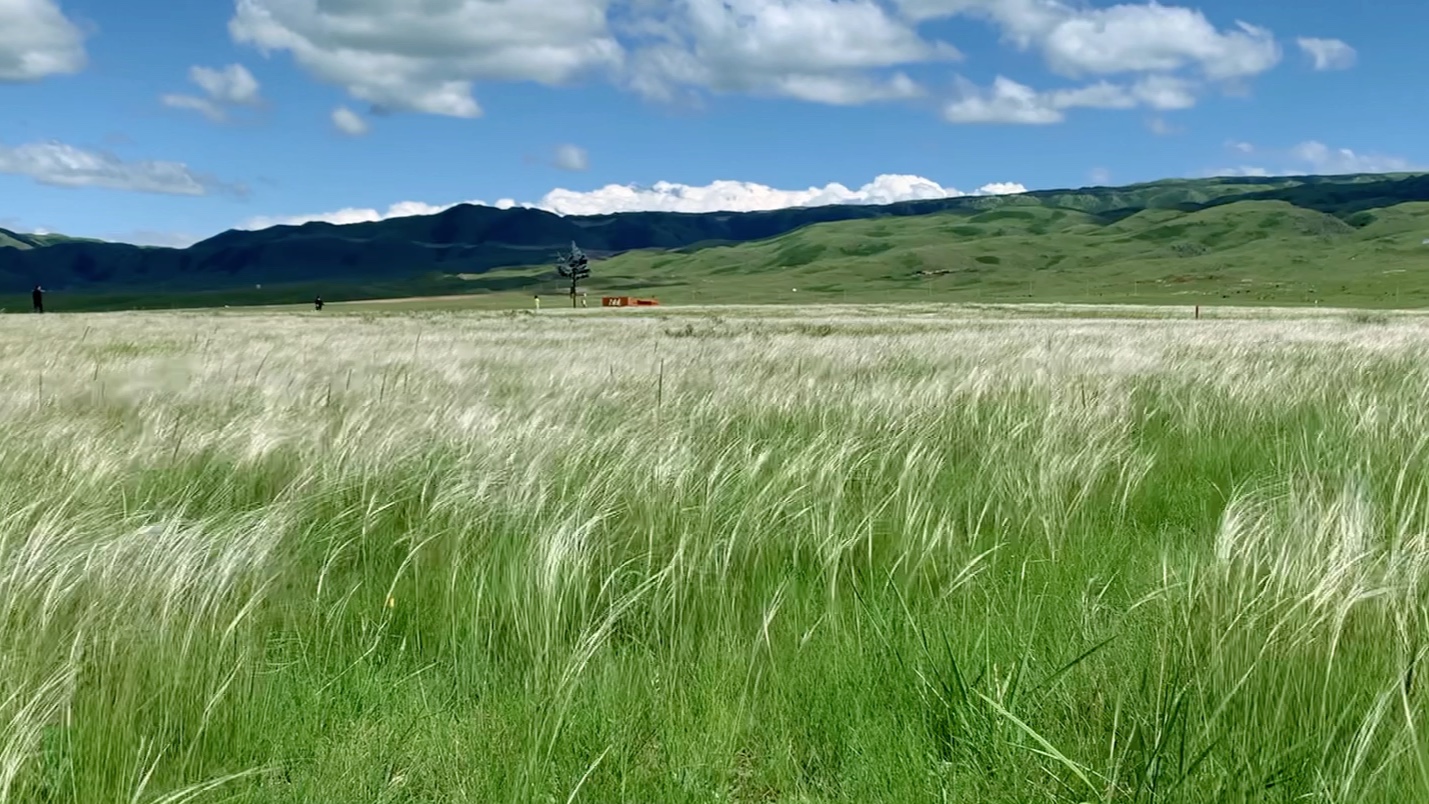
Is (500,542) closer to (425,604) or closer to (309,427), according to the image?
(425,604)

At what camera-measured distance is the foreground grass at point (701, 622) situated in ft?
6.62

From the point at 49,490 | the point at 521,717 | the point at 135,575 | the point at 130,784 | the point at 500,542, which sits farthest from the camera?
the point at 49,490

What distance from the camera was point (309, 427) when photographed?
6.08 m

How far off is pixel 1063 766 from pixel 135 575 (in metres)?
2.62

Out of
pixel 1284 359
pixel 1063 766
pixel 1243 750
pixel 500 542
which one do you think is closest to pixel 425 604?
pixel 500 542

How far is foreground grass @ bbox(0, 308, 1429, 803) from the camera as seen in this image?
202 centimetres

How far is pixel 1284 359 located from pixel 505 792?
41.0 ft

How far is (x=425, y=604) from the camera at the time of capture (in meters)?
3.05

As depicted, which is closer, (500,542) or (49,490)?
(500,542)

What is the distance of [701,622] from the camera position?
115 inches

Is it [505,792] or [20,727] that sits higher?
[20,727]

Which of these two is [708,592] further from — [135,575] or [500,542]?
[135,575]

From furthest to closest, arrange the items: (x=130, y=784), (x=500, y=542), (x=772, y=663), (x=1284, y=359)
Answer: (x=1284, y=359)
(x=500, y=542)
(x=772, y=663)
(x=130, y=784)

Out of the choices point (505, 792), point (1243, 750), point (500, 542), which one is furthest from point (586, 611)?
point (1243, 750)
